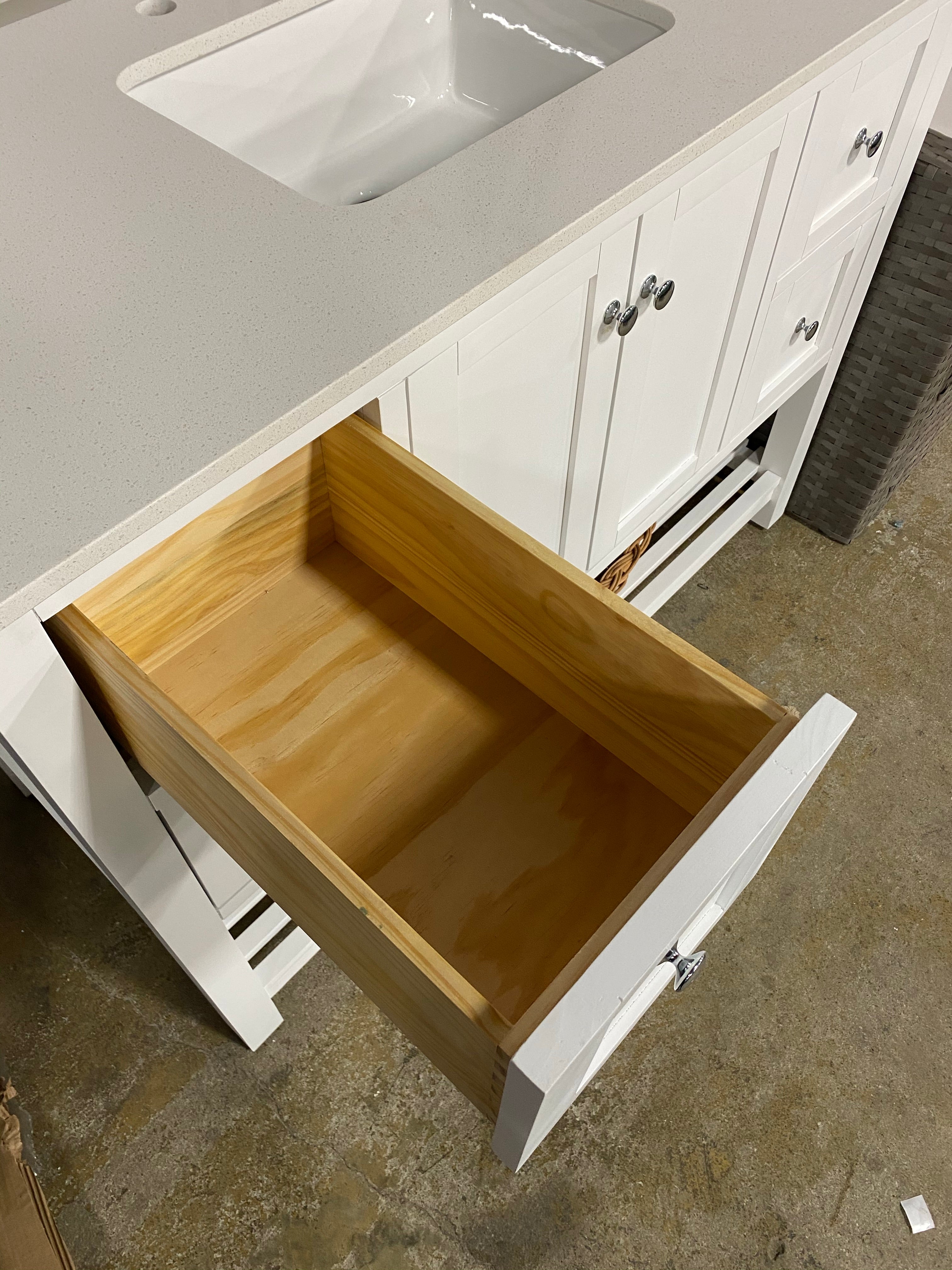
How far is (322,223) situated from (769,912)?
1.10 meters

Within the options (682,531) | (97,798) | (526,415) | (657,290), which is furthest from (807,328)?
(97,798)

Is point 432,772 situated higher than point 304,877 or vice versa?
point 304,877

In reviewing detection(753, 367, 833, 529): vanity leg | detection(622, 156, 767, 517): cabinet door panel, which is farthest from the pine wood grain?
detection(753, 367, 833, 529): vanity leg

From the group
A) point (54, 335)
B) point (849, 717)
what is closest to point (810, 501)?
point (849, 717)

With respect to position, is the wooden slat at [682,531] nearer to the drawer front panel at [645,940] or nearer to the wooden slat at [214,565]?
the wooden slat at [214,565]

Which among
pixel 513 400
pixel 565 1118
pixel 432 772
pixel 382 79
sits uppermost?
pixel 382 79

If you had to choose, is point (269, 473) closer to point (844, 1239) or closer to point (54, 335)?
point (54, 335)

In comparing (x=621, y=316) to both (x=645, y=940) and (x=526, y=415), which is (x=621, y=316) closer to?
(x=526, y=415)

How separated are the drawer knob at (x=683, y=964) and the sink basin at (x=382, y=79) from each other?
81 centimetres

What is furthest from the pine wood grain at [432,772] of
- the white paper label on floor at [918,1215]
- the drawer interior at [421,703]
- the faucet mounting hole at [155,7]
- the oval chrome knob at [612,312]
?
the white paper label on floor at [918,1215]

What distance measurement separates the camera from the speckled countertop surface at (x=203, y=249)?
596 millimetres

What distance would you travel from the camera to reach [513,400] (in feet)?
3.01

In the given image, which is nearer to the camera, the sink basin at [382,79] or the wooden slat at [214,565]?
the wooden slat at [214,565]

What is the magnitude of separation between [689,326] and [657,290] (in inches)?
5.3
